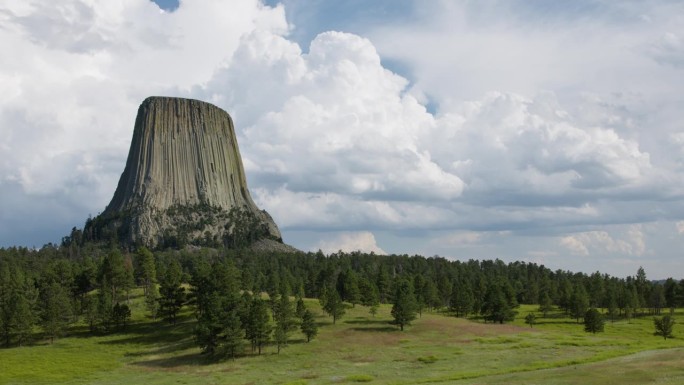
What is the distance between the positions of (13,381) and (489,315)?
10082 cm

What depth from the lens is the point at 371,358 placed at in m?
91.9

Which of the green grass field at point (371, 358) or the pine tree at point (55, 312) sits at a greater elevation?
the pine tree at point (55, 312)

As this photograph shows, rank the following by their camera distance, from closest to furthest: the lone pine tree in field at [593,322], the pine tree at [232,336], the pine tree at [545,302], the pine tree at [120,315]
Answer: the pine tree at [232,336] < the lone pine tree in field at [593,322] < the pine tree at [120,315] < the pine tree at [545,302]

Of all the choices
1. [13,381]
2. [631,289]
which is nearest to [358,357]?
[13,381]

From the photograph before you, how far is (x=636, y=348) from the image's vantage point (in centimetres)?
8488

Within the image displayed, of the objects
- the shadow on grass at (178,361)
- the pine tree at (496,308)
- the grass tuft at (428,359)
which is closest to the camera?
the grass tuft at (428,359)

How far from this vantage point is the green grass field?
6556 centimetres

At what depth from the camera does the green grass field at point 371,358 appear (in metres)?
65.6

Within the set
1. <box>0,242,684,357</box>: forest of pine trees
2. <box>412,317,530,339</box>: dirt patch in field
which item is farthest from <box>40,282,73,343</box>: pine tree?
Answer: <box>412,317,530,339</box>: dirt patch in field

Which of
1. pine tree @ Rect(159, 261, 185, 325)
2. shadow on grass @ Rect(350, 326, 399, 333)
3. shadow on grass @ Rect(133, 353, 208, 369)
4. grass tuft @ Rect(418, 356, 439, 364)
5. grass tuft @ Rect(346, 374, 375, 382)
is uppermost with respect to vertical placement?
pine tree @ Rect(159, 261, 185, 325)

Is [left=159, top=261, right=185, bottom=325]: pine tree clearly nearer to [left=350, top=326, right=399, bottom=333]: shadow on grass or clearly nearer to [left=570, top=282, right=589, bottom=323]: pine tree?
[left=350, top=326, right=399, bottom=333]: shadow on grass

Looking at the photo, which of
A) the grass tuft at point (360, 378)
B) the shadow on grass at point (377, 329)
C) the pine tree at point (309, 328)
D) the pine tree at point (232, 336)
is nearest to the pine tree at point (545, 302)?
the shadow on grass at point (377, 329)

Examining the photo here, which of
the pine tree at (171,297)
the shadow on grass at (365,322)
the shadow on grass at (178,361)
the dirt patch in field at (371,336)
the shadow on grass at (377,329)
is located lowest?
the shadow on grass at (178,361)

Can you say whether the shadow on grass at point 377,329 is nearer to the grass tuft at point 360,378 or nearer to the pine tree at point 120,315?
the grass tuft at point 360,378
